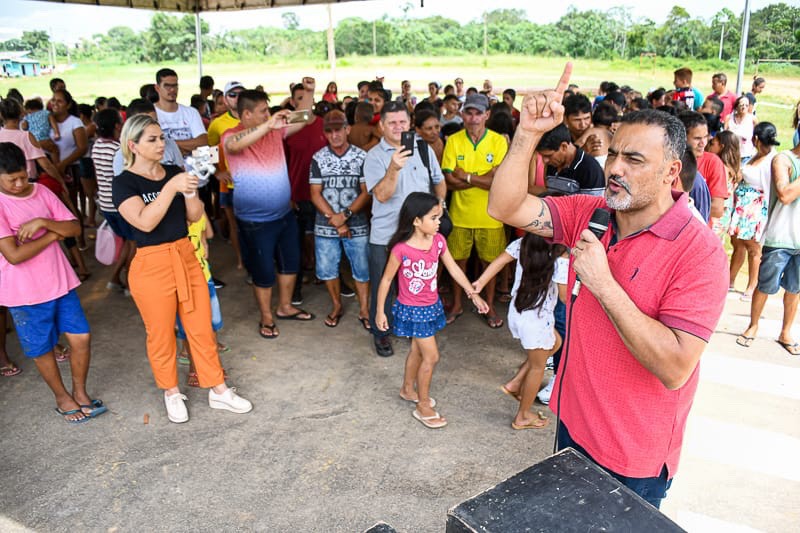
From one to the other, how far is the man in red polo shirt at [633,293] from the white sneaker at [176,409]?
2.68 metres

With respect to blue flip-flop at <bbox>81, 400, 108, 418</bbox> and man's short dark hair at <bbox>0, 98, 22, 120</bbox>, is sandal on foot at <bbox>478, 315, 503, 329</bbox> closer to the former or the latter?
blue flip-flop at <bbox>81, 400, 108, 418</bbox>

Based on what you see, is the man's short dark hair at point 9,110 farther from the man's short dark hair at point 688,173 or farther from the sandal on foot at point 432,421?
the man's short dark hair at point 688,173

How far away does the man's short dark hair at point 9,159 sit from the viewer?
3480 mm

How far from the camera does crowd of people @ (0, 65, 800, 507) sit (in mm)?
1780

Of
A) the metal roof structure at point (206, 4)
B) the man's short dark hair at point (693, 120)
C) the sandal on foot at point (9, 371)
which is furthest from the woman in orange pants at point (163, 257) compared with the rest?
the metal roof structure at point (206, 4)

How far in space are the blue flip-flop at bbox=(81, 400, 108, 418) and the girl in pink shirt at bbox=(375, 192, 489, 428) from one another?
1.93m

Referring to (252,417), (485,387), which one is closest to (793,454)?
(485,387)

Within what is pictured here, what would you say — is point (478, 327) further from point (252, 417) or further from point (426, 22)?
point (426, 22)

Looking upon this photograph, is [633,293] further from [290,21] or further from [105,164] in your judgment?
[290,21]

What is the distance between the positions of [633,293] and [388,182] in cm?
276

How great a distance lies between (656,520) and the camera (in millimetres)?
1270

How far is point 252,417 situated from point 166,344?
28.9 inches

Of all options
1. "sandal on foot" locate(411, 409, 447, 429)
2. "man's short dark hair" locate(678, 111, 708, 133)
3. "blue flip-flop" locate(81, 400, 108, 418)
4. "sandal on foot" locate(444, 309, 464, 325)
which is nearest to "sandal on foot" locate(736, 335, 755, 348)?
"man's short dark hair" locate(678, 111, 708, 133)

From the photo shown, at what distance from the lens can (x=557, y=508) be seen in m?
1.30
